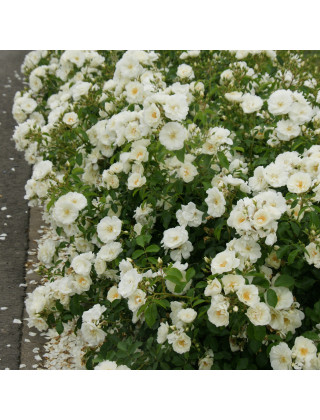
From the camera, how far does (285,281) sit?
207cm

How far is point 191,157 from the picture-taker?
2428 millimetres

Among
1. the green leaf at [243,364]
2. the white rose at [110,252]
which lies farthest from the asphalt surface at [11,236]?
the green leaf at [243,364]

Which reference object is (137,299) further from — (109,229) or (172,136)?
(172,136)

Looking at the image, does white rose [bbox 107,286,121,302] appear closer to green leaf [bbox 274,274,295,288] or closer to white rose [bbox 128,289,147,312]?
white rose [bbox 128,289,147,312]

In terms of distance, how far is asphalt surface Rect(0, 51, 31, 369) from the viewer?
322cm

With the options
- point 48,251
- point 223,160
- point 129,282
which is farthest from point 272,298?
point 48,251

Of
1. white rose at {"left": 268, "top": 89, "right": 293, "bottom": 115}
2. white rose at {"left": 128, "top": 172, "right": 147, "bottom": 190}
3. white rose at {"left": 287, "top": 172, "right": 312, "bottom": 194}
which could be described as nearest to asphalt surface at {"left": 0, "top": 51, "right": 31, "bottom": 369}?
white rose at {"left": 128, "top": 172, "right": 147, "bottom": 190}

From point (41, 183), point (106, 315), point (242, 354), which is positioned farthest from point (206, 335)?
point (41, 183)

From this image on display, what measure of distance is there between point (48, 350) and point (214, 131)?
1.71 meters

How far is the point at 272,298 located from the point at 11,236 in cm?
277

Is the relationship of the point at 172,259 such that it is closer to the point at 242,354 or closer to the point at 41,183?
the point at 242,354

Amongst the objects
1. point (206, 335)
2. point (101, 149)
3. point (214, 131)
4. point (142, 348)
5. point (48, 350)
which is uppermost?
point (214, 131)

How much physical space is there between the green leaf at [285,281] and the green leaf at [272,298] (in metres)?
0.07

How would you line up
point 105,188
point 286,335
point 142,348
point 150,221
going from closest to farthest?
point 286,335 → point 142,348 → point 150,221 → point 105,188
